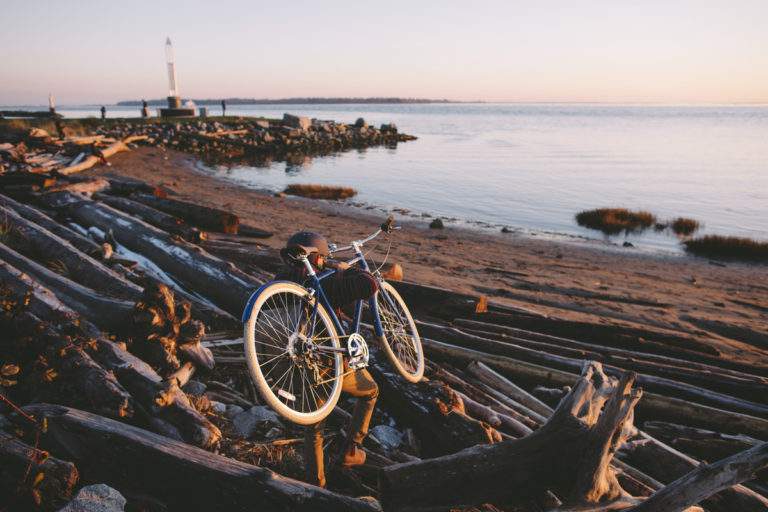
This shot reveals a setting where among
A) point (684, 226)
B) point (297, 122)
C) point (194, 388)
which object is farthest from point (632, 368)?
point (297, 122)

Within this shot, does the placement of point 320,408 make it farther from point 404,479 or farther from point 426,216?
point 426,216

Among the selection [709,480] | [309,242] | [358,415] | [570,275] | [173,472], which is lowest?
[570,275]

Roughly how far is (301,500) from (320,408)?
92 centimetres

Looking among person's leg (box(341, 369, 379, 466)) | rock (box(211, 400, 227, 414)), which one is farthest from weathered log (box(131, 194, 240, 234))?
person's leg (box(341, 369, 379, 466))

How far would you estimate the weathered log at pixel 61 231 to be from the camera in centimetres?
838

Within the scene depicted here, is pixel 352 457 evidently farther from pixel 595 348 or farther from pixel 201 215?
pixel 201 215

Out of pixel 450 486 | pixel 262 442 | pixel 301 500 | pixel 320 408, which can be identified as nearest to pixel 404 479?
pixel 450 486

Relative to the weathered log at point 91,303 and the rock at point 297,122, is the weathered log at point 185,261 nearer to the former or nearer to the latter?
the weathered log at point 91,303

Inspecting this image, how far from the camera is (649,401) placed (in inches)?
223

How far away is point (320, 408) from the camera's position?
160 inches

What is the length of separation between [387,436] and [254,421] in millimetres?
1365

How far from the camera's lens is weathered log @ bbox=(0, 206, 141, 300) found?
254 inches

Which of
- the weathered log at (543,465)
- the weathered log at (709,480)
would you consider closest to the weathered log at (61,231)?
the weathered log at (543,465)

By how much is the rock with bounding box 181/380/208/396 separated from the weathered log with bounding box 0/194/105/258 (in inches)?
175
